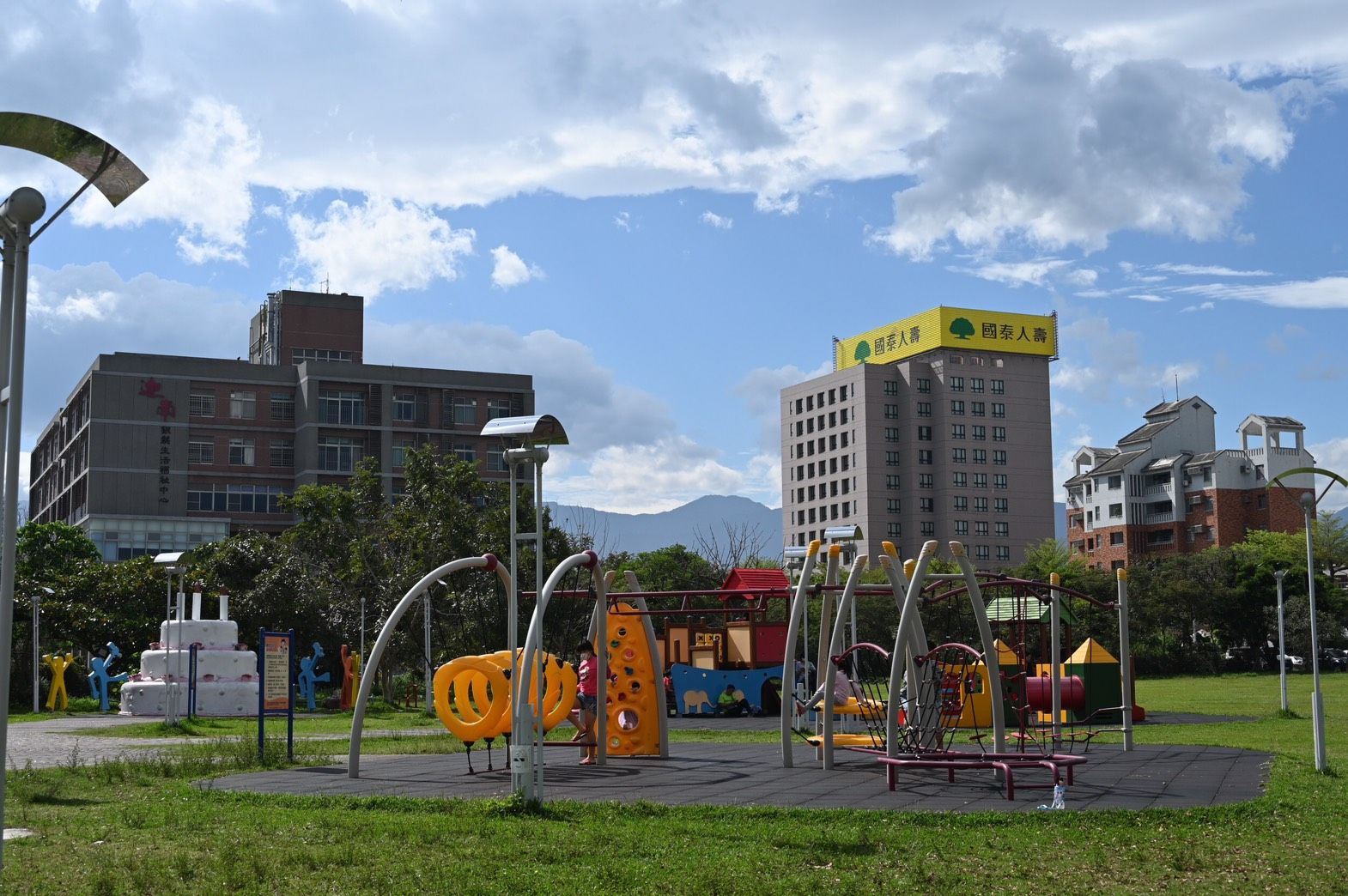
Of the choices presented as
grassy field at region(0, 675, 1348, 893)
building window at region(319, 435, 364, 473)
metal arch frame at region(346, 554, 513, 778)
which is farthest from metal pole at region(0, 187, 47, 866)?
building window at region(319, 435, 364, 473)

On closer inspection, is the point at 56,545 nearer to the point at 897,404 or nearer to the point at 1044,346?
the point at 897,404

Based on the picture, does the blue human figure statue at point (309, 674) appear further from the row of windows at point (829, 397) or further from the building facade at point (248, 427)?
the row of windows at point (829, 397)

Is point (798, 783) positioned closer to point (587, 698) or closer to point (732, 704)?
point (587, 698)

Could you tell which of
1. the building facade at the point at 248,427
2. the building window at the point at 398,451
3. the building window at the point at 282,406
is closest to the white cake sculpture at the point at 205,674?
the building facade at the point at 248,427

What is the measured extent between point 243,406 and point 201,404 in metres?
2.50

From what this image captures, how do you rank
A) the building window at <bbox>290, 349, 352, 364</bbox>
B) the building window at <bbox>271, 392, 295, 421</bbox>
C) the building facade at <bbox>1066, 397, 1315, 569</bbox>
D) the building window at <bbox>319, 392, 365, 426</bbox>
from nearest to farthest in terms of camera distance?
1. the building window at <bbox>319, 392, 365, 426</bbox>
2. the building window at <bbox>271, 392, 295, 421</bbox>
3. the building window at <bbox>290, 349, 352, 364</bbox>
4. the building facade at <bbox>1066, 397, 1315, 569</bbox>

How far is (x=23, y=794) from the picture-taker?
14.3 meters

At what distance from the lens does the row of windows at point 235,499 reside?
84.4 meters

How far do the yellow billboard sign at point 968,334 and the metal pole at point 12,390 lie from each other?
110 m

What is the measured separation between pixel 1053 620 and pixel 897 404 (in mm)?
97978

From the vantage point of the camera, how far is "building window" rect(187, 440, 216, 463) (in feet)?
277

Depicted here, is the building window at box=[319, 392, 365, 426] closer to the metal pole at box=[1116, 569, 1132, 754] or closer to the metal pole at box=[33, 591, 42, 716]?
the metal pole at box=[33, 591, 42, 716]

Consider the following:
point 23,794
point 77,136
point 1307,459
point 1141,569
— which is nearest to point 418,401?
point 1141,569

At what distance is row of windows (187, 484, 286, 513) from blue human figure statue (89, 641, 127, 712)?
43563mm
